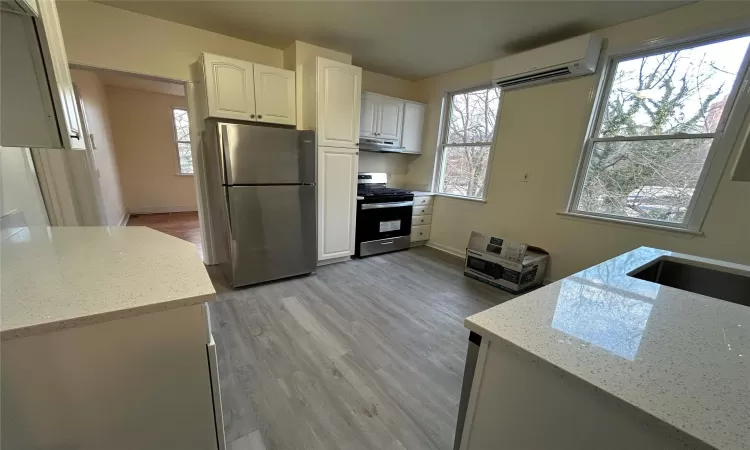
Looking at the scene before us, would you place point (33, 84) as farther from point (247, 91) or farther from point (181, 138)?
point (181, 138)

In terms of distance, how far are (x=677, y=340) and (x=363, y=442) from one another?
3.91 ft

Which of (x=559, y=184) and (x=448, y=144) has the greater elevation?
(x=448, y=144)

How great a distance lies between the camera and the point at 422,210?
12.9 feet

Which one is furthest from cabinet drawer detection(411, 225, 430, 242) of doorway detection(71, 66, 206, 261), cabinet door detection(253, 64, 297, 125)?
doorway detection(71, 66, 206, 261)

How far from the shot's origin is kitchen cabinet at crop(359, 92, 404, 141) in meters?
3.42

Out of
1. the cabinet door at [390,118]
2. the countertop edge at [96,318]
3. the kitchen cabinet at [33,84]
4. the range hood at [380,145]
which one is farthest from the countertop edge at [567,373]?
the cabinet door at [390,118]

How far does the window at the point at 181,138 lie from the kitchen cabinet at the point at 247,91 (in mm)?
3856

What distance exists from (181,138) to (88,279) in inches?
242

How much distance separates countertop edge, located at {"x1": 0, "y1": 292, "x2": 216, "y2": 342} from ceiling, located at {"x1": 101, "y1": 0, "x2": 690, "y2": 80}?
7.79ft

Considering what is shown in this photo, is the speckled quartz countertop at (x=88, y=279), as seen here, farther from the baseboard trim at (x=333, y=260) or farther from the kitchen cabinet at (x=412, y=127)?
the kitchen cabinet at (x=412, y=127)

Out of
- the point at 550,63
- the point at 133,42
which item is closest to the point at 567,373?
the point at 550,63

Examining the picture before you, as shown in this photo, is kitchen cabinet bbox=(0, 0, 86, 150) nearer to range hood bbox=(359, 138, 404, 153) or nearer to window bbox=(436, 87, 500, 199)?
range hood bbox=(359, 138, 404, 153)

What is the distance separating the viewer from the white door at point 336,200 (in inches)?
117

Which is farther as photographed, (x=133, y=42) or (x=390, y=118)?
(x=390, y=118)
